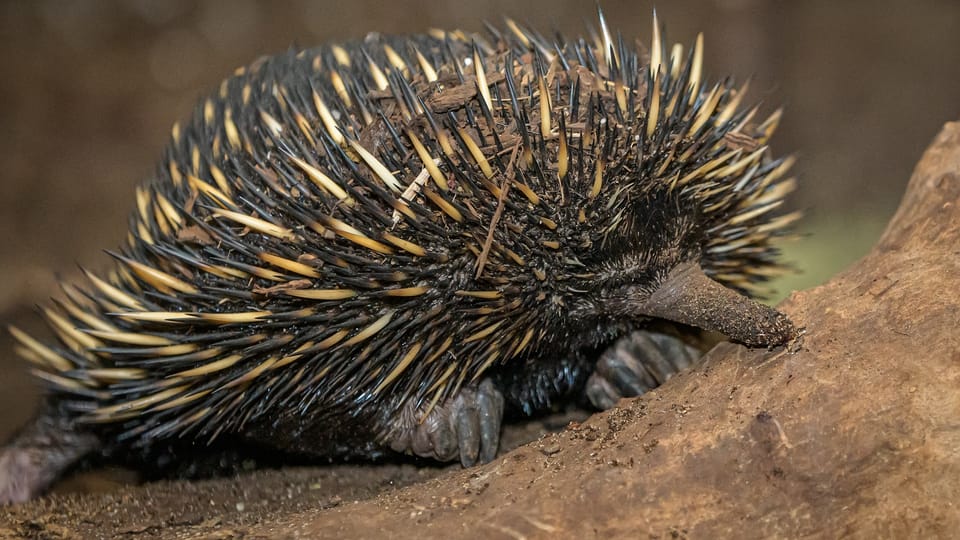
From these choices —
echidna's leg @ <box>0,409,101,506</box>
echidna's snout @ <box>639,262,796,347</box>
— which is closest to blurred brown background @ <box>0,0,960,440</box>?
echidna's leg @ <box>0,409,101,506</box>

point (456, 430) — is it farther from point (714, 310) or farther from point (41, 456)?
point (41, 456)

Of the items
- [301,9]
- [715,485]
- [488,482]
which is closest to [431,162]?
[488,482]

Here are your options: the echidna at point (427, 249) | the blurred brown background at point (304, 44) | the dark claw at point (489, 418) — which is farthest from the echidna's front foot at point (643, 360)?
the blurred brown background at point (304, 44)

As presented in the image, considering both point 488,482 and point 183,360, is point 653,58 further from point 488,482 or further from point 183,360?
point 183,360

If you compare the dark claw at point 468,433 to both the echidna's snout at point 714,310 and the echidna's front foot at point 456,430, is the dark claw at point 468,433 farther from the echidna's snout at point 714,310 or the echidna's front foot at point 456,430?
the echidna's snout at point 714,310

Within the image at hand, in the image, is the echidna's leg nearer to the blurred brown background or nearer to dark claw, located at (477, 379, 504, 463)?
dark claw, located at (477, 379, 504, 463)
